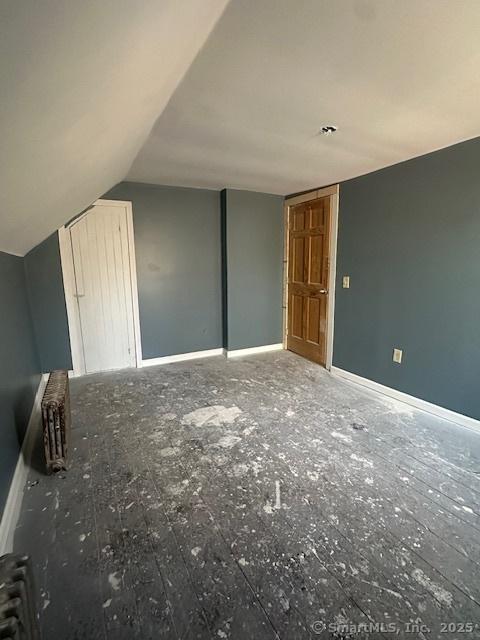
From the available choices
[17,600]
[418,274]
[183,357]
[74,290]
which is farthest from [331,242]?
[17,600]

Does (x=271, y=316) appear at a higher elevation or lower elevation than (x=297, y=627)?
higher

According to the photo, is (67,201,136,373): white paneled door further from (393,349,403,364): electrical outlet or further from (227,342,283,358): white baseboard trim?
(393,349,403,364): electrical outlet

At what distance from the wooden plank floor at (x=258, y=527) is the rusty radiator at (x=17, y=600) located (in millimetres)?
308

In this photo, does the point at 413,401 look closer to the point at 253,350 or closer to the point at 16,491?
the point at 253,350

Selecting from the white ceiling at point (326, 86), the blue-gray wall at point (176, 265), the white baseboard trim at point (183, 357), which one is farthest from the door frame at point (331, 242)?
the white baseboard trim at point (183, 357)

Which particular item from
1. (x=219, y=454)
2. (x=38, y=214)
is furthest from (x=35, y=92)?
(x=219, y=454)

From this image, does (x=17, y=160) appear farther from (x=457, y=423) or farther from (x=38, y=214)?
(x=457, y=423)

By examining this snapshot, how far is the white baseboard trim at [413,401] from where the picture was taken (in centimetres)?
246

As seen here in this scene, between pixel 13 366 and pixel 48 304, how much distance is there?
1512mm

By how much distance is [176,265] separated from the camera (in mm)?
3910

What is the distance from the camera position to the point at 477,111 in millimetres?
1863

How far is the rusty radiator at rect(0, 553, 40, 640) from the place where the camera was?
0.79m

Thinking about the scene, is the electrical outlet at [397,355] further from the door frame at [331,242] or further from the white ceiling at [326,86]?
the white ceiling at [326,86]

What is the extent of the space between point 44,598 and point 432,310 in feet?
9.84
